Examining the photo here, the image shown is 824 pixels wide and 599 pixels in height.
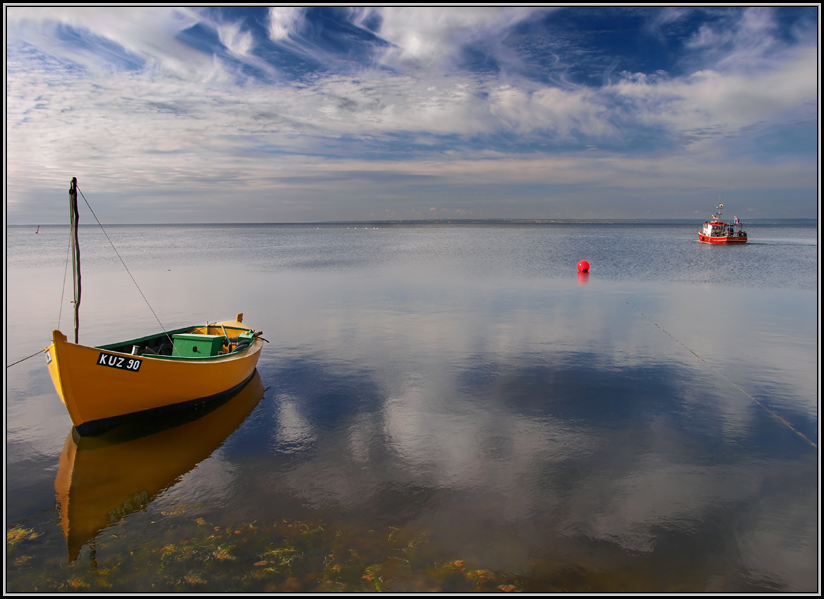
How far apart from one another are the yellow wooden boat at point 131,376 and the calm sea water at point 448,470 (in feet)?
1.97

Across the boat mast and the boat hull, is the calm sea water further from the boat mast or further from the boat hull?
the boat mast

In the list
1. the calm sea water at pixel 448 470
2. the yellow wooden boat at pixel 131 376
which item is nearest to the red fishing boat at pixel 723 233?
the calm sea water at pixel 448 470

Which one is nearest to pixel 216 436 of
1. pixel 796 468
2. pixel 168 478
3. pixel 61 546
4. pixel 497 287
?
pixel 168 478

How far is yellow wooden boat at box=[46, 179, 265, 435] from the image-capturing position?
1046cm

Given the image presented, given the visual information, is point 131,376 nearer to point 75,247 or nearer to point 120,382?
point 120,382

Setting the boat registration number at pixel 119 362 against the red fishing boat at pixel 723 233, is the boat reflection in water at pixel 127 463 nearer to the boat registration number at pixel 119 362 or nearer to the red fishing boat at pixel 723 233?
the boat registration number at pixel 119 362

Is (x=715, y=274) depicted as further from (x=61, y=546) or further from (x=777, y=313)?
(x=61, y=546)

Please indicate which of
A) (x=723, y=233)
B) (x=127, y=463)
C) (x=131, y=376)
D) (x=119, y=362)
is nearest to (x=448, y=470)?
(x=127, y=463)

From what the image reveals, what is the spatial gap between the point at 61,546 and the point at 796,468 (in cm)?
1385

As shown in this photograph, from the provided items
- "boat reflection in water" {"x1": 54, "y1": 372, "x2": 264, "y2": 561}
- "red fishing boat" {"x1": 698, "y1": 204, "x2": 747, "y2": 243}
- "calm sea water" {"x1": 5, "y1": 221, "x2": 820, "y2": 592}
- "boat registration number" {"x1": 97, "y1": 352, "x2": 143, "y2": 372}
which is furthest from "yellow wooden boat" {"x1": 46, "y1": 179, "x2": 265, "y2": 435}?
"red fishing boat" {"x1": 698, "y1": 204, "x2": 747, "y2": 243}

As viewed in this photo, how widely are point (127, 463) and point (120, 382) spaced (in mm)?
1889

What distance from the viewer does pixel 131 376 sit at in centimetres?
1127

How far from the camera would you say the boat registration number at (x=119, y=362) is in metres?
10.7

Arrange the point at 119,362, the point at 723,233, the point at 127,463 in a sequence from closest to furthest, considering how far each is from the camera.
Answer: the point at 127,463, the point at 119,362, the point at 723,233
